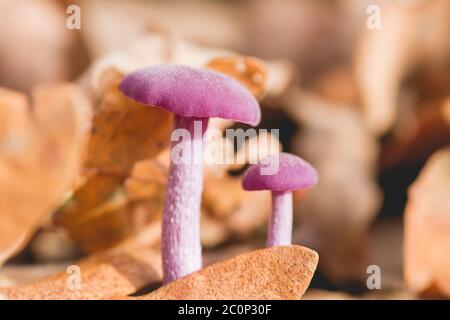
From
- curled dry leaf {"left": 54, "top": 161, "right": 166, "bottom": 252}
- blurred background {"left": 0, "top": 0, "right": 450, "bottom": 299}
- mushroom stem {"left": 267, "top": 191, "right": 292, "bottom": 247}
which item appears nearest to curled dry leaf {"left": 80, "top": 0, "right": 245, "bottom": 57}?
blurred background {"left": 0, "top": 0, "right": 450, "bottom": 299}

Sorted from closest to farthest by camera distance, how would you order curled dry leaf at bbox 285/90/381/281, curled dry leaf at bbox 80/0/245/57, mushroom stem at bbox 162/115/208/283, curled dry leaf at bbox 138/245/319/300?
curled dry leaf at bbox 138/245/319/300 → mushroom stem at bbox 162/115/208/283 → curled dry leaf at bbox 285/90/381/281 → curled dry leaf at bbox 80/0/245/57

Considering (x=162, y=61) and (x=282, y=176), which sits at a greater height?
(x=162, y=61)

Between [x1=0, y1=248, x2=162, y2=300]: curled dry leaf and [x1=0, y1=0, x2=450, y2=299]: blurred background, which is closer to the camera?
[x1=0, y1=248, x2=162, y2=300]: curled dry leaf

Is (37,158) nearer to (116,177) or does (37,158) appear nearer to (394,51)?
(116,177)

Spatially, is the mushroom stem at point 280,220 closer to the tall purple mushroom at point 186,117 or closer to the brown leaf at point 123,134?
the tall purple mushroom at point 186,117

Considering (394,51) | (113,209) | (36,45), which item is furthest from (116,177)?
(394,51)

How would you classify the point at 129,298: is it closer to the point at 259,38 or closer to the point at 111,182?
the point at 111,182

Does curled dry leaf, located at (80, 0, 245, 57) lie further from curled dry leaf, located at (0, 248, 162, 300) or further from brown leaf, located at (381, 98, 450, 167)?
curled dry leaf, located at (0, 248, 162, 300)

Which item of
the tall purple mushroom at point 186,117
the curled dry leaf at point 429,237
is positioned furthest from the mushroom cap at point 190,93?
the curled dry leaf at point 429,237
